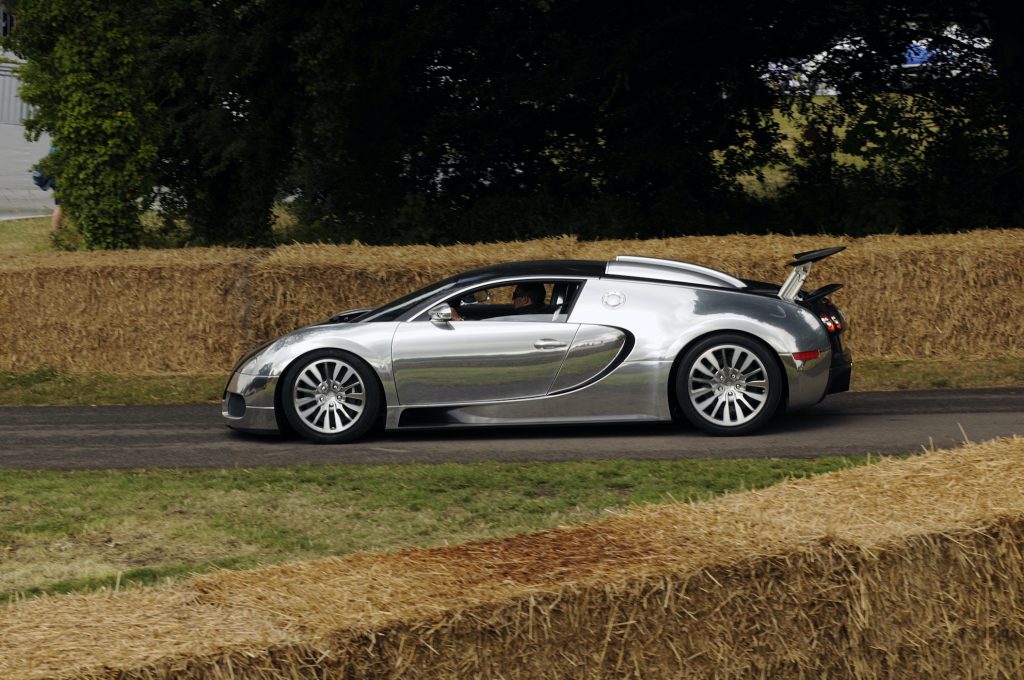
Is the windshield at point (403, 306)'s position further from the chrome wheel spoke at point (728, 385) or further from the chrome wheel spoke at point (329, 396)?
the chrome wheel spoke at point (728, 385)

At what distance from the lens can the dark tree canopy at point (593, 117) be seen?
22.1 meters

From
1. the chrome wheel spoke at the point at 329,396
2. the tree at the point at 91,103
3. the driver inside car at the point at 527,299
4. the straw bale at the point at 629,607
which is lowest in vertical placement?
the chrome wheel spoke at the point at 329,396

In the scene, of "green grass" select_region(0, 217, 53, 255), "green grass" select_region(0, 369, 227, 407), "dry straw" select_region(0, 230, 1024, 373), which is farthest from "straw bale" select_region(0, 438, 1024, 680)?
"green grass" select_region(0, 217, 53, 255)

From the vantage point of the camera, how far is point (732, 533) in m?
4.35

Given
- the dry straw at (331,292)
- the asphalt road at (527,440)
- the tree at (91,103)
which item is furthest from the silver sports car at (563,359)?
the tree at (91,103)

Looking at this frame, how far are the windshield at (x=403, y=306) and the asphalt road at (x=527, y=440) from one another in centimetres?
96

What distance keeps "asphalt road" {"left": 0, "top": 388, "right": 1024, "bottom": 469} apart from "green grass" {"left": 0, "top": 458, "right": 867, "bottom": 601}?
1.68ft

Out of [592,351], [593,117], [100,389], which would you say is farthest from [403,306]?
[593,117]

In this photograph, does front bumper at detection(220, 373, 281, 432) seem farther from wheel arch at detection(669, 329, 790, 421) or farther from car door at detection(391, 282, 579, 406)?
wheel arch at detection(669, 329, 790, 421)

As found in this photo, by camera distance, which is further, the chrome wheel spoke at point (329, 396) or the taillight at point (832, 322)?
the taillight at point (832, 322)

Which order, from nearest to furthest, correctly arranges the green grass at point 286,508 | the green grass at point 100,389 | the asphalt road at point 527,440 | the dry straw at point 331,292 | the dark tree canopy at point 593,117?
1. the green grass at point 286,508
2. the asphalt road at point 527,440
3. the green grass at point 100,389
4. the dry straw at point 331,292
5. the dark tree canopy at point 593,117

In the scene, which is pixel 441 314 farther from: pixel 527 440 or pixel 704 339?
pixel 704 339

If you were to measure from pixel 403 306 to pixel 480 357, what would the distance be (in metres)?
0.82

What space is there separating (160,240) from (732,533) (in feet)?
68.0
